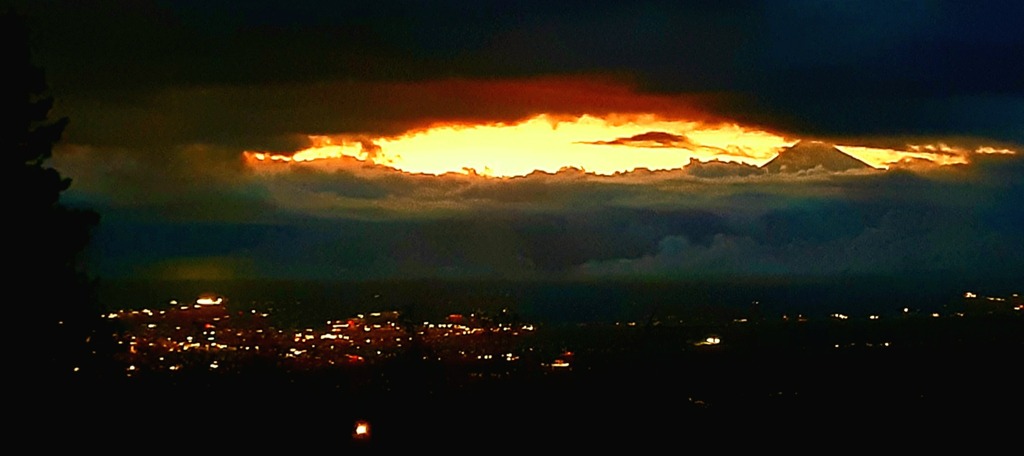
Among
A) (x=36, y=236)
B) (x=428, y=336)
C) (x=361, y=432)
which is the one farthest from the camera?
(x=428, y=336)

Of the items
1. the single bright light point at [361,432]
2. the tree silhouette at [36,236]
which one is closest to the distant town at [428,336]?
the tree silhouette at [36,236]

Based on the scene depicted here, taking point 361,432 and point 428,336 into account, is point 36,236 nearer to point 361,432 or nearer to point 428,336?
point 361,432

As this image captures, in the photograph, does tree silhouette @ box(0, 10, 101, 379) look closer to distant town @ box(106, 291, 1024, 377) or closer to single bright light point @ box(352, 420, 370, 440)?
distant town @ box(106, 291, 1024, 377)

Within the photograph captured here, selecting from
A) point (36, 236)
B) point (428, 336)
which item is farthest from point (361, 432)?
point (428, 336)

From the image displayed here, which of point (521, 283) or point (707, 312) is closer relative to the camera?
point (707, 312)

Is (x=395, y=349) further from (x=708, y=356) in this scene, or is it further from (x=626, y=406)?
(x=626, y=406)

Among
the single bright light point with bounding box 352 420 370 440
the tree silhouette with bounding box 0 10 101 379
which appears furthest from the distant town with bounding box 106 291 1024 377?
the single bright light point with bounding box 352 420 370 440

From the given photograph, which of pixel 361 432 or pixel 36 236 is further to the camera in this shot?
pixel 36 236

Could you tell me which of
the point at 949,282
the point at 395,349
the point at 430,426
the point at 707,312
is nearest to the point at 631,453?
the point at 430,426
